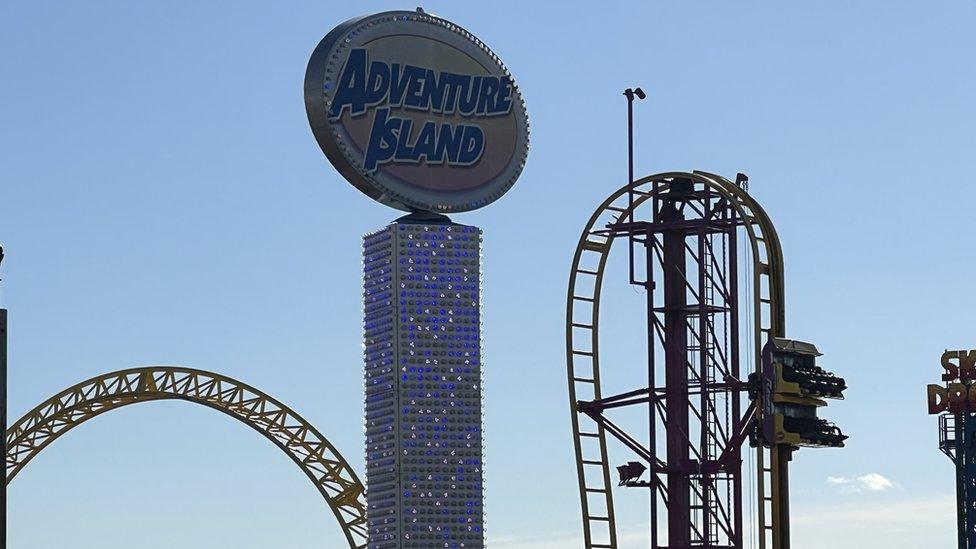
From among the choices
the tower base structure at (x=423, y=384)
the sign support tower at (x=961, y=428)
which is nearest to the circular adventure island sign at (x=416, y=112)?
the tower base structure at (x=423, y=384)

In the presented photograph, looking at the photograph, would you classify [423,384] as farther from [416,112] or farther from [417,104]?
[417,104]

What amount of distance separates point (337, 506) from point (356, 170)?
32.7 meters

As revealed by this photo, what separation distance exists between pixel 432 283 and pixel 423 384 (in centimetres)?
452

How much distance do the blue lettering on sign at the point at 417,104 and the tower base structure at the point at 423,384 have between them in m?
3.41

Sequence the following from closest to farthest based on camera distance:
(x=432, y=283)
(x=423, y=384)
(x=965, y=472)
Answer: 1. (x=423, y=384)
2. (x=432, y=283)
3. (x=965, y=472)

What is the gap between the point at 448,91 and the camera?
98.6 meters

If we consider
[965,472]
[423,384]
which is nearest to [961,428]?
[965,472]

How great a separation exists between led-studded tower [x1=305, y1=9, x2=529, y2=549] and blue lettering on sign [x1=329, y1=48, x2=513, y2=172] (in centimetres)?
6

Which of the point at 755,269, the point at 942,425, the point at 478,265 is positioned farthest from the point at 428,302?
the point at 942,425

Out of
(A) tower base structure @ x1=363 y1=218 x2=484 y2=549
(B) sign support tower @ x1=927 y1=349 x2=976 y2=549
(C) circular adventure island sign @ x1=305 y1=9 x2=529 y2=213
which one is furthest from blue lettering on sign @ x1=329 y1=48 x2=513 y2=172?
(B) sign support tower @ x1=927 y1=349 x2=976 y2=549

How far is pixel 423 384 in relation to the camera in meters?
99.0

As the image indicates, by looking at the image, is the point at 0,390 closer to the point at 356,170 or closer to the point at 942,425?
the point at 356,170

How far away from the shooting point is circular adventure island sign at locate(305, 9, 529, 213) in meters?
94.0

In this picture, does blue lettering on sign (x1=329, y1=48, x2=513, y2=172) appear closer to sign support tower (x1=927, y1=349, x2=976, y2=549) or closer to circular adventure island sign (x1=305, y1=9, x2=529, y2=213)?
circular adventure island sign (x1=305, y1=9, x2=529, y2=213)
